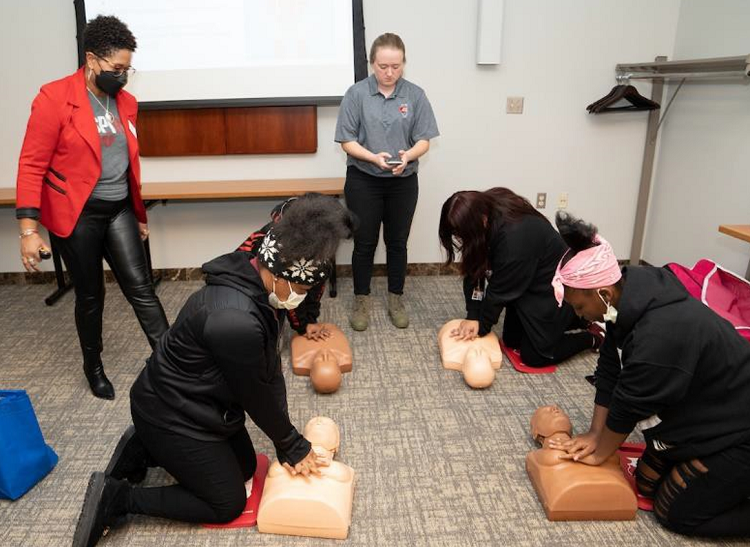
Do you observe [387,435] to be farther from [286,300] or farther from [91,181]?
[91,181]

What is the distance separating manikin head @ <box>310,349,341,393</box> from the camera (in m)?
2.36

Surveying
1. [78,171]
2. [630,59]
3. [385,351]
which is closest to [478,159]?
[630,59]

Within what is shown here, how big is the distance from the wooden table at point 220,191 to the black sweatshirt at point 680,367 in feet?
6.31

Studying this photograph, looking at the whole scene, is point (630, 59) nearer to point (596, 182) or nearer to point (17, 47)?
point (596, 182)

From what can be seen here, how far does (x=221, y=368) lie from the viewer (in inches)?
57.7

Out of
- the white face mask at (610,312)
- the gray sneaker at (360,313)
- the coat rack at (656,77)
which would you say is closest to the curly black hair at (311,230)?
the white face mask at (610,312)

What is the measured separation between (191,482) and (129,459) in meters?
0.29

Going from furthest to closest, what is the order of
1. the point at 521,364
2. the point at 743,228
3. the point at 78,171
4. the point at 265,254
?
the point at 521,364 < the point at 743,228 < the point at 78,171 < the point at 265,254

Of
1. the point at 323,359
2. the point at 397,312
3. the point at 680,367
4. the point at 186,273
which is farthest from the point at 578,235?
the point at 186,273

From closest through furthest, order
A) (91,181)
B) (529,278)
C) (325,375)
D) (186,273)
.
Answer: (91,181), (325,375), (529,278), (186,273)

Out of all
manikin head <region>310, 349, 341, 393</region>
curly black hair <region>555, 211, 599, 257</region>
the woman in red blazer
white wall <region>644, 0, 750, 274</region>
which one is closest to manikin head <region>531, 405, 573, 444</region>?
curly black hair <region>555, 211, 599, 257</region>

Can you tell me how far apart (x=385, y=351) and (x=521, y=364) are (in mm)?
624

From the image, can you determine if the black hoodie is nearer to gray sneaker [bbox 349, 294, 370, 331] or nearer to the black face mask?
the black face mask

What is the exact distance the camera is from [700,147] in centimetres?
326
